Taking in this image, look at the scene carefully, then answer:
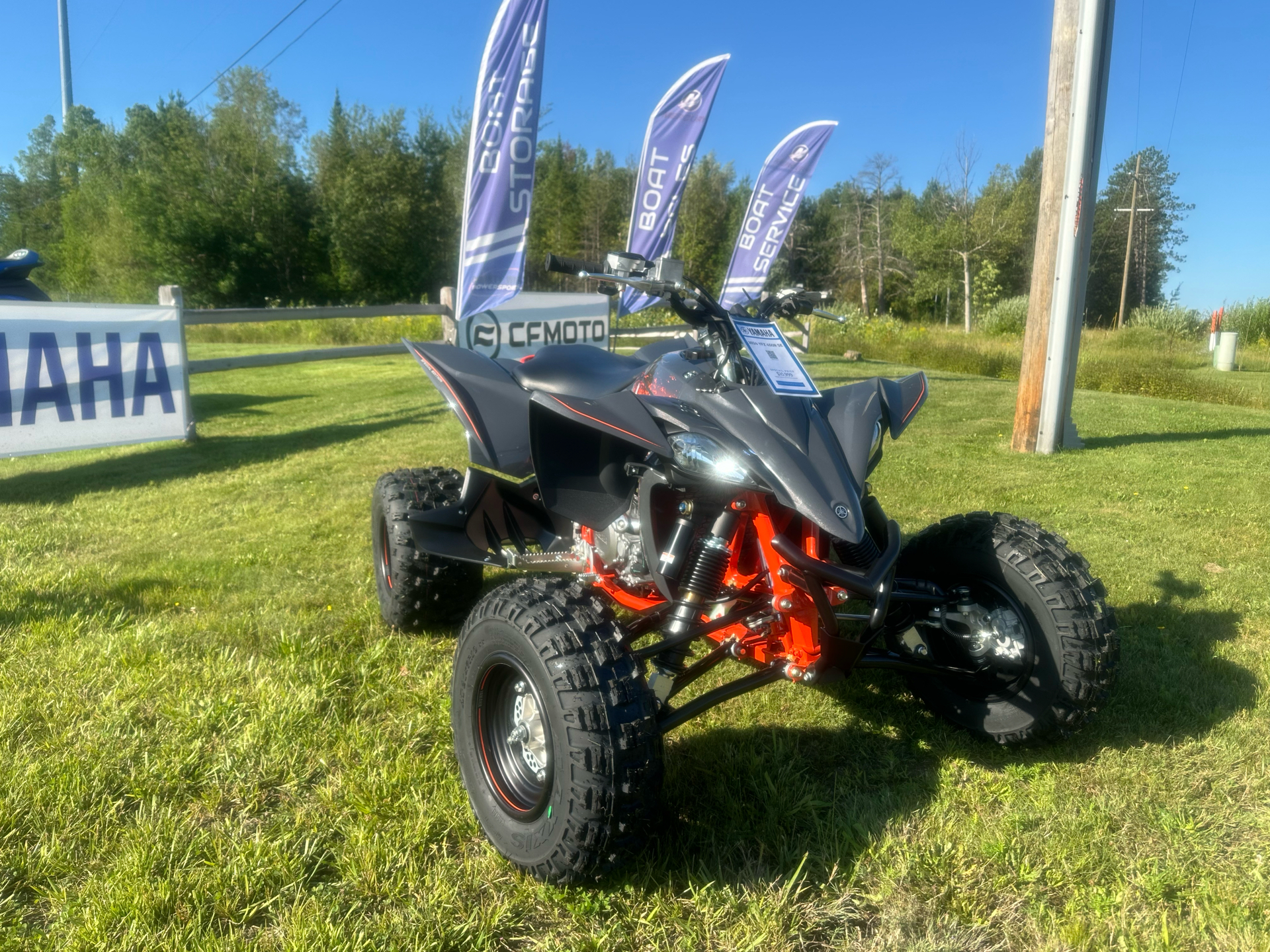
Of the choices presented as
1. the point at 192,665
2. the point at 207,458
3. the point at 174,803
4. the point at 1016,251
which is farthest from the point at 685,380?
the point at 1016,251

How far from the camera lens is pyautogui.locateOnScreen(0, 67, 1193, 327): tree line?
43906mm

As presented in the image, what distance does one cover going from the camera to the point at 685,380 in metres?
2.49

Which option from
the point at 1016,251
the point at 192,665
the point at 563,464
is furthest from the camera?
the point at 1016,251

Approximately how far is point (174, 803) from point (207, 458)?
567 cm

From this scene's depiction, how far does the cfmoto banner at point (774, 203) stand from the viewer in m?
13.5

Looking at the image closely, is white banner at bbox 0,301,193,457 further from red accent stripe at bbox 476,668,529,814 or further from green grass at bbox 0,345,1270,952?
red accent stripe at bbox 476,668,529,814

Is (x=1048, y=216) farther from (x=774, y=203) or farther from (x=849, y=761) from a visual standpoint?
(x=774, y=203)

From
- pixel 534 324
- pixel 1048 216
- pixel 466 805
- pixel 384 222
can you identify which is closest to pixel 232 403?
pixel 534 324

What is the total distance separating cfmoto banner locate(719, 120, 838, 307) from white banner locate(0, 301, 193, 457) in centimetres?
844

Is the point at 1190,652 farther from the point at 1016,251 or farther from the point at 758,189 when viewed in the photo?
the point at 1016,251

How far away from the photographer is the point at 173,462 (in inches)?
284

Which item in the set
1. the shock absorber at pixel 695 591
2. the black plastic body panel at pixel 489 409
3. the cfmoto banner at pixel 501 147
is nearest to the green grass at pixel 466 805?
the shock absorber at pixel 695 591

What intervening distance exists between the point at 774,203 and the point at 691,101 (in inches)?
106

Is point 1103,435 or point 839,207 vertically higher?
point 839,207
